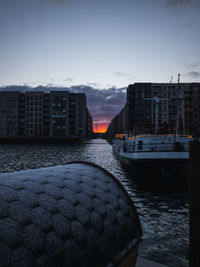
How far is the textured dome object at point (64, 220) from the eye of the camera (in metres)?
1.55

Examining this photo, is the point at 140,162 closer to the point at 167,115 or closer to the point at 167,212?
the point at 167,212

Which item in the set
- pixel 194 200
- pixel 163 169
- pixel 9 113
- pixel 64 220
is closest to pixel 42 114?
pixel 9 113

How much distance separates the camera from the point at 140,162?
15352 mm

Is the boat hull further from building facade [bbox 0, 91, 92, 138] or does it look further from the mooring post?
building facade [bbox 0, 91, 92, 138]

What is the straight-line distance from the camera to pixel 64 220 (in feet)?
6.00

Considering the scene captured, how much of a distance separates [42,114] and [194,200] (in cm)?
12637

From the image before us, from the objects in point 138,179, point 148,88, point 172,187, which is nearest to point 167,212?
point 172,187

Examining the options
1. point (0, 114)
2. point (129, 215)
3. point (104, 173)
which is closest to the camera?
point (129, 215)

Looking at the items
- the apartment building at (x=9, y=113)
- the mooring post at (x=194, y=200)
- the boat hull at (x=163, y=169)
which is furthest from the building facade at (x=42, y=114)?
the mooring post at (x=194, y=200)

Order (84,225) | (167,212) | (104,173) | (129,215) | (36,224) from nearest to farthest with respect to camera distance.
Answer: (36,224), (84,225), (129,215), (104,173), (167,212)

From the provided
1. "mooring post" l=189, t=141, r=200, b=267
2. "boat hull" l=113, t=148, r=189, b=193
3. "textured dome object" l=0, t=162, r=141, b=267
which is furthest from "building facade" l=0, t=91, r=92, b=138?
"textured dome object" l=0, t=162, r=141, b=267

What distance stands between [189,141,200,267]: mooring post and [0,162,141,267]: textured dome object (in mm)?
1046

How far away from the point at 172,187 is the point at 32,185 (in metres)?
13.0

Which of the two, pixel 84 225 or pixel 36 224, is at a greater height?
pixel 36 224
